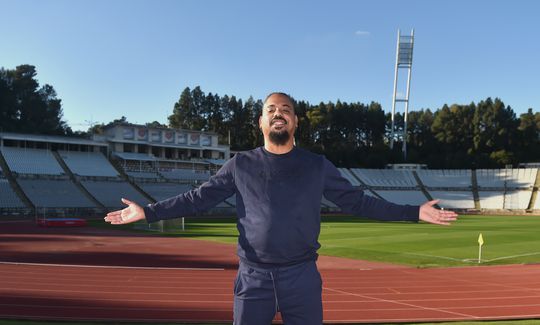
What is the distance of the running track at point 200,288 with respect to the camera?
32.5 feet

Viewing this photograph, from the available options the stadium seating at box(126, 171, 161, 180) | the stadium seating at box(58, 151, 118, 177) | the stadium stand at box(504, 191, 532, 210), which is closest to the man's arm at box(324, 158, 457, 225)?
the stadium seating at box(58, 151, 118, 177)

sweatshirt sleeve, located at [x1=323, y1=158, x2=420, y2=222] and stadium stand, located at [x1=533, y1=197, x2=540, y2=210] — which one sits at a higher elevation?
sweatshirt sleeve, located at [x1=323, y1=158, x2=420, y2=222]

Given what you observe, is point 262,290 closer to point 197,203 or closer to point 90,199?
point 197,203

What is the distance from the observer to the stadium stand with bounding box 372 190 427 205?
6844cm

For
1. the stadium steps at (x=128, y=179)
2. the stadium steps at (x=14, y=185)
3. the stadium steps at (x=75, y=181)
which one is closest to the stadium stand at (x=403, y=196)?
the stadium steps at (x=128, y=179)

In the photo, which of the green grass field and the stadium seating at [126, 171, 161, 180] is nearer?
the green grass field

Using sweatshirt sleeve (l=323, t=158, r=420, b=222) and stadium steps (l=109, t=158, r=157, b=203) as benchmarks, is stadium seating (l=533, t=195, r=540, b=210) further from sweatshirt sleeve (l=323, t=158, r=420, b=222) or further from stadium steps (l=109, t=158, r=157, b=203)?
sweatshirt sleeve (l=323, t=158, r=420, b=222)

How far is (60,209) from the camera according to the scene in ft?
150

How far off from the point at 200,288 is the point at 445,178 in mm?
70757

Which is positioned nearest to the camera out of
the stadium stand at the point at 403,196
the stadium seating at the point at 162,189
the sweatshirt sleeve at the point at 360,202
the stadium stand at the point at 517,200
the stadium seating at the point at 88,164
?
the sweatshirt sleeve at the point at 360,202

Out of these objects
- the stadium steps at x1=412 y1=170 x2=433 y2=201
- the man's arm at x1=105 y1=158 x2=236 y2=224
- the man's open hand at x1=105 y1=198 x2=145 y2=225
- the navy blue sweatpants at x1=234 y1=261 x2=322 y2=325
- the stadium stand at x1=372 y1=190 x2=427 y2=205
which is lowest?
the stadium stand at x1=372 y1=190 x2=427 y2=205

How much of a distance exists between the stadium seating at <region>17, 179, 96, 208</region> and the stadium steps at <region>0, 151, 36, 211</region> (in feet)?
1.20

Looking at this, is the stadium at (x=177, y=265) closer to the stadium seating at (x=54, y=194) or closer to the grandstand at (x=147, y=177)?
the stadium seating at (x=54, y=194)

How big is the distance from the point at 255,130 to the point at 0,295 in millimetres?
80398
